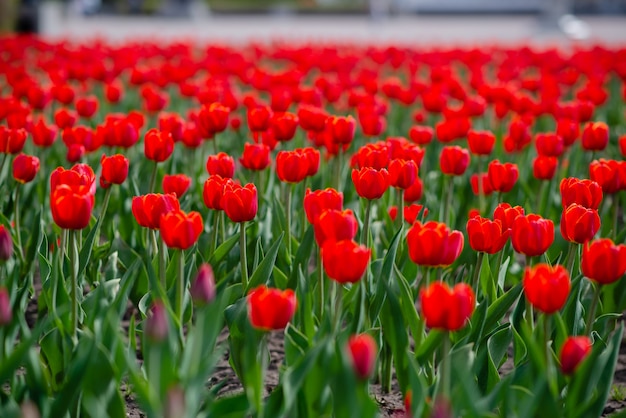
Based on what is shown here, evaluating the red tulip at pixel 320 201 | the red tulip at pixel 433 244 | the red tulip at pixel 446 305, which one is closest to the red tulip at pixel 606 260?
the red tulip at pixel 433 244

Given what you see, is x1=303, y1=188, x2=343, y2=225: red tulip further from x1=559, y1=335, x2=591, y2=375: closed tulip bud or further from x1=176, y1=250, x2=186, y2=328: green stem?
x1=559, y1=335, x2=591, y2=375: closed tulip bud

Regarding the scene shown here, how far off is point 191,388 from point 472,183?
230cm

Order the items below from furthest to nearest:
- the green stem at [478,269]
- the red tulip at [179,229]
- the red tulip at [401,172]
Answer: the red tulip at [401,172]
the green stem at [478,269]
the red tulip at [179,229]

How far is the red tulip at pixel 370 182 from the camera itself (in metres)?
2.53

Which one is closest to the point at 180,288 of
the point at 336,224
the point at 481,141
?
the point at 336,224

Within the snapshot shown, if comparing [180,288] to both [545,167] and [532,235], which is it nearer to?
[532,235]

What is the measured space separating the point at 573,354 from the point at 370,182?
36.5 inches

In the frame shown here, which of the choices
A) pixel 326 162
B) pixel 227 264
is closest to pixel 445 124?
pixel 326 162

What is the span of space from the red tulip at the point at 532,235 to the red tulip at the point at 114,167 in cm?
126

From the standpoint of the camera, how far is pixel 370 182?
254 centimetres

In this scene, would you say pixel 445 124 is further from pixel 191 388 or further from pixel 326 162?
pixel 191 388

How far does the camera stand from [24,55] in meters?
7.88

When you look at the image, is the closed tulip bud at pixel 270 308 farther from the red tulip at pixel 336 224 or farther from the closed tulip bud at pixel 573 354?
the closed tulip bud at pixel 573 354

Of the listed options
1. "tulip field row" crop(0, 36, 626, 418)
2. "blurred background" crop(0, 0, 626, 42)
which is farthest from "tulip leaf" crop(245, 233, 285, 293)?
"blurred background" crop(0, 0, 626, 42)
